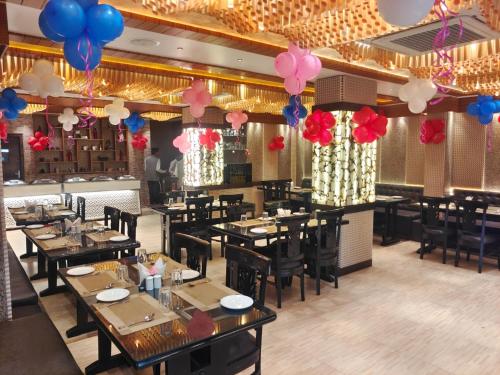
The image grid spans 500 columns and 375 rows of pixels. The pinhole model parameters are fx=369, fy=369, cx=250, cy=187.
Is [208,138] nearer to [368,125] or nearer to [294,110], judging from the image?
[294,110]

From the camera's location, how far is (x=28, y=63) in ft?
14.9

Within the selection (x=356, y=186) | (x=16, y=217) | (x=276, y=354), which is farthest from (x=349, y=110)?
(x=16, y=217)

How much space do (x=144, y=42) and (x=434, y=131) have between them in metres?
6.87

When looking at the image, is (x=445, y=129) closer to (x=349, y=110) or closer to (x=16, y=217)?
(x=349, y=110)

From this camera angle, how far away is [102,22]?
7.20 ft

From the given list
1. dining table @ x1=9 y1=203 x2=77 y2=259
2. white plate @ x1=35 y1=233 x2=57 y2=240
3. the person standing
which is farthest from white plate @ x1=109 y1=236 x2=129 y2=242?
the person standing

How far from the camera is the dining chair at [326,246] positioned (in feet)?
15.5

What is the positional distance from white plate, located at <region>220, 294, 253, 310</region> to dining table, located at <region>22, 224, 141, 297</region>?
200 centimetres

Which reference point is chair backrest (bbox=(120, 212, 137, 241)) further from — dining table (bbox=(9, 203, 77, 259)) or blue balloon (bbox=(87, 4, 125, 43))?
blue balloon (bbox=(87, 4, 125, 43))

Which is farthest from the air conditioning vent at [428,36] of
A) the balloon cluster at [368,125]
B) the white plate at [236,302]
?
the white plate at [236,302]

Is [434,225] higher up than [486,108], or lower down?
lower down

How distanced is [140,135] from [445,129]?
26.4 ft

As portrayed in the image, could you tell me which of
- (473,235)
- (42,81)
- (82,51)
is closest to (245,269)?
(82,51)

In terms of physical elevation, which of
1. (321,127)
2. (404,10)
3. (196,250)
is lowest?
(196,250)
